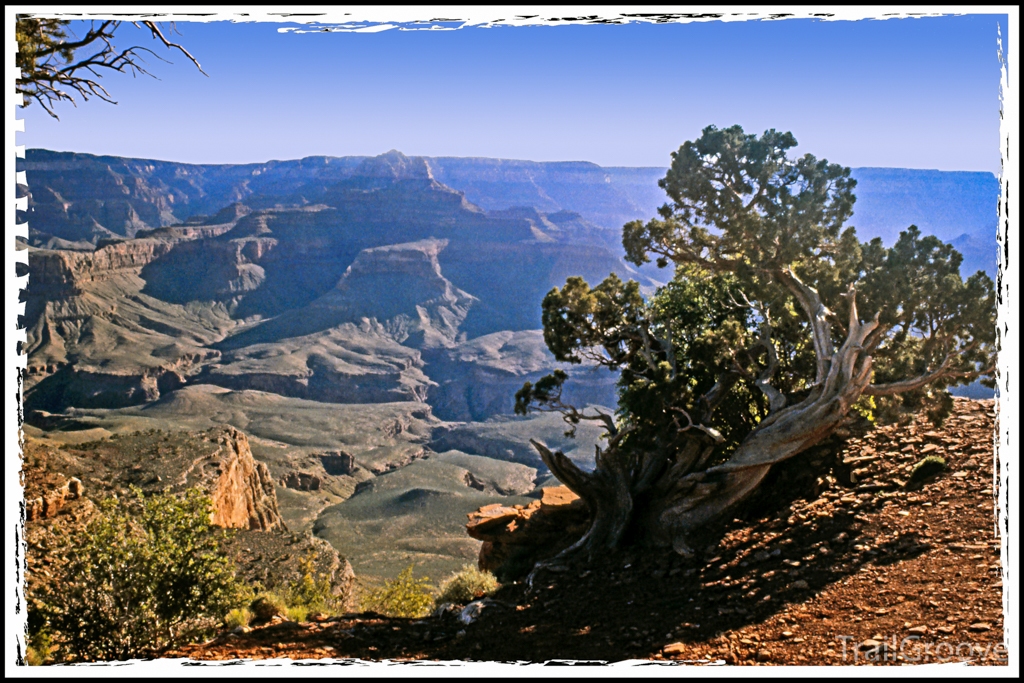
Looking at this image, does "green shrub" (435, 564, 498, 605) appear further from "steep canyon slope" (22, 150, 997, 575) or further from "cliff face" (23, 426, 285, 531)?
"steep canyon slope" (22, 150, 997, 575)

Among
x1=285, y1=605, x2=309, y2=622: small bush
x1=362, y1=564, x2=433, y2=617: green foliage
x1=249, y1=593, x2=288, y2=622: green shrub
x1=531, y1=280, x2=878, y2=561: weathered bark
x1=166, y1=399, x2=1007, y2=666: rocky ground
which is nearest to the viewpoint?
x1=166, y1=399, x2=1007, y2=666: rocky ground

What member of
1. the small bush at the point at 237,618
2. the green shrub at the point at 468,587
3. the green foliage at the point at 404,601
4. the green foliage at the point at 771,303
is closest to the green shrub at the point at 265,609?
the small bush at the point at 237,618

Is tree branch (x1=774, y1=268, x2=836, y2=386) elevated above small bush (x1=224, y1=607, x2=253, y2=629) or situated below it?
above

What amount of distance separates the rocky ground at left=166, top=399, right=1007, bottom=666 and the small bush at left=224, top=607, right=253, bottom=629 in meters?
0.55

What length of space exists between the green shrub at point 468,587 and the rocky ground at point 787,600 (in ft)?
2.79

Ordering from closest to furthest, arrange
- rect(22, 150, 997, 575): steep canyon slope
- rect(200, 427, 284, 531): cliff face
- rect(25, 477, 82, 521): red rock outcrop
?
rect(25, 477, 82, 521): red rock outcrop
rect(200, 427, 284, 531): cliff face
rect(22, 150, 997, 575): steep canyon slope

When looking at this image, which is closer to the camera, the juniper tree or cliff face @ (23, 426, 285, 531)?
the juniper tree

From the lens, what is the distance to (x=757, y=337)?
14227 millimetres

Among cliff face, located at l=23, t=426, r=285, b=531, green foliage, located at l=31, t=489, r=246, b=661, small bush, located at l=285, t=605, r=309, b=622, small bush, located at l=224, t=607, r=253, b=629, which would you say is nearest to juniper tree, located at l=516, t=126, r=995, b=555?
small bush, located at l=285, t=605, r=309, b=622

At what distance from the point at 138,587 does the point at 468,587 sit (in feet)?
18.9

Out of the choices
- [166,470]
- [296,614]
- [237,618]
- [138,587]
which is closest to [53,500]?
[296,614]

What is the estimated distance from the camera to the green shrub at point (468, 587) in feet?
40.6

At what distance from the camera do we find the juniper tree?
11766 millimetres

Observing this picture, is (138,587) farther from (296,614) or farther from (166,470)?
(166,470)
